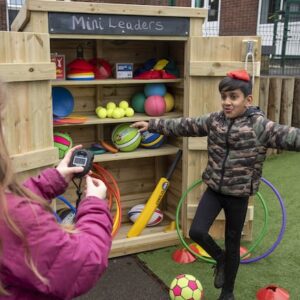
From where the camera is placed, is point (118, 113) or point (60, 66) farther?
point (118, 113)

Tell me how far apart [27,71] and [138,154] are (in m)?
1.66

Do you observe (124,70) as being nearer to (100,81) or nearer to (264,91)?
(100,81)

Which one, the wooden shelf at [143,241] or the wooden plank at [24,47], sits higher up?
the wooden plank at [24,47]

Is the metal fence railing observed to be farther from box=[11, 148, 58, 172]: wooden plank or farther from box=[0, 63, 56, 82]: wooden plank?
box=[11, 148, 58, 172]: wooden plank

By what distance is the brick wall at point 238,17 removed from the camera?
16.2 metres

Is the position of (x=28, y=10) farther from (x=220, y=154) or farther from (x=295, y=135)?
(x=295, y=135)

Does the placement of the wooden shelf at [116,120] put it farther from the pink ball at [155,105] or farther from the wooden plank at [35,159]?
the wooden plank at [35,159]

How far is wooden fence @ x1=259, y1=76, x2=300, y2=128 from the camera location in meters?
8.01

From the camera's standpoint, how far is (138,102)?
503 cm

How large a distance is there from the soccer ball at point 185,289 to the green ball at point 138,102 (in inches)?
83.1

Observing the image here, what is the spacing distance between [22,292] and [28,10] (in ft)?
9.63

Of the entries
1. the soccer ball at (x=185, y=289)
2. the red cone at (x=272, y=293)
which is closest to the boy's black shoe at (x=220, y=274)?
the soccer ball at (x=185, y=289)

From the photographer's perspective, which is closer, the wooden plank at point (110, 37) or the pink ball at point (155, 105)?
the wooden plank at point (110, 37)

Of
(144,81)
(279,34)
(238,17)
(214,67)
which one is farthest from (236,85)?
(238,17)
